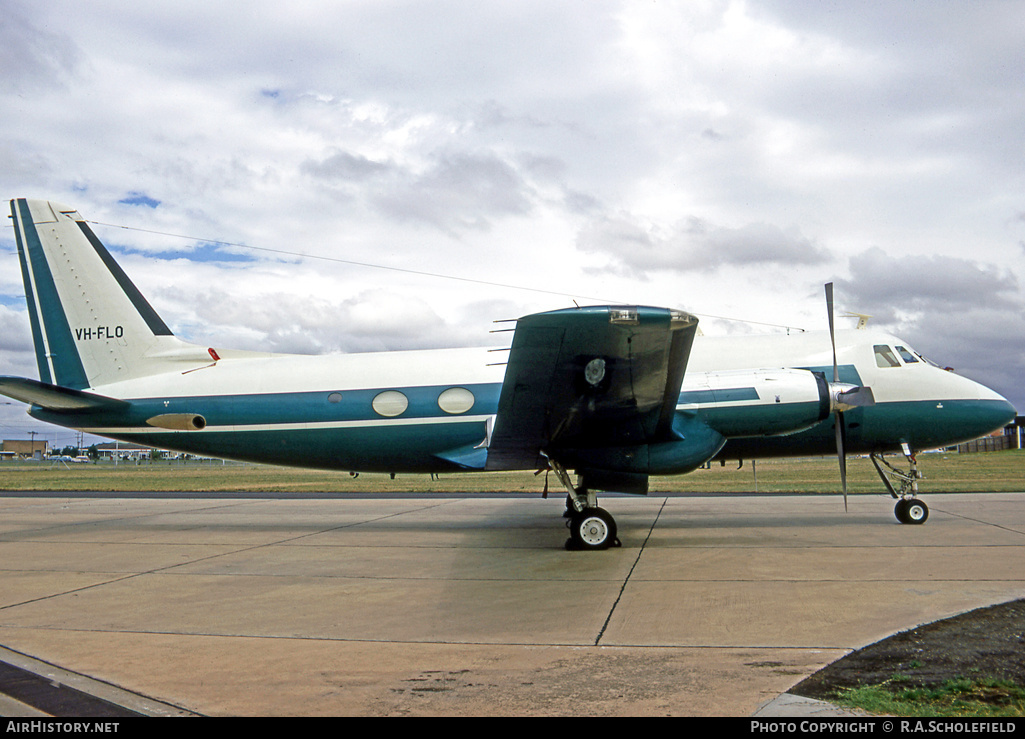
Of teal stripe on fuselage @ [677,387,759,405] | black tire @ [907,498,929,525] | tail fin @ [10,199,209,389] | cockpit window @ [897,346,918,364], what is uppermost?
tail fin @ [10,199,209,389]

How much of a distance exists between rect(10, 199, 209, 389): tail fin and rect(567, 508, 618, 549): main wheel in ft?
27.6

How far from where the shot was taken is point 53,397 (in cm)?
1318

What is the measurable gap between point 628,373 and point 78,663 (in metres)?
6.54

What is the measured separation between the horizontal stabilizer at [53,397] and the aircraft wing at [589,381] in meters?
7.61

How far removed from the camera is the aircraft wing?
7801 millimetres

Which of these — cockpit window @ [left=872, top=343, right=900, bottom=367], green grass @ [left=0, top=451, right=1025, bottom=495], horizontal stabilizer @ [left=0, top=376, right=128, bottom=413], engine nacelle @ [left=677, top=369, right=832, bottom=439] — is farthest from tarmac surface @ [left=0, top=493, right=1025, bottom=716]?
green grass @ [left=0, top=451, right=1025, bottom=495]

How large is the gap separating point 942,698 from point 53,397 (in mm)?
14256

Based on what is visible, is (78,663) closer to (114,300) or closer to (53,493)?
(114,300)

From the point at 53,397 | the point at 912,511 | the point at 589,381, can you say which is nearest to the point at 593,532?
the point at 589,381

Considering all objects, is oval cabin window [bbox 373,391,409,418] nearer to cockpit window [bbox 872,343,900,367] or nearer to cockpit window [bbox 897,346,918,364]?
cockpit window [bbox 872,343,900,367]

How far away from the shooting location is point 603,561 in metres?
10.1

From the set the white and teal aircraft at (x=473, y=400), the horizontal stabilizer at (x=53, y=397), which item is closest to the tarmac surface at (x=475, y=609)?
the white and teal aircraft at (x=473, y=400)

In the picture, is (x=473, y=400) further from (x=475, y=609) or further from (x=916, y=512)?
(x=916, y=512)
